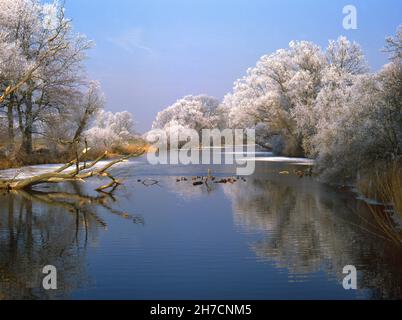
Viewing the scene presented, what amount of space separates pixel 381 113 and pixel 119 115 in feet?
207

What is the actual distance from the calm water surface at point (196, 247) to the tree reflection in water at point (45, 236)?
0.02m

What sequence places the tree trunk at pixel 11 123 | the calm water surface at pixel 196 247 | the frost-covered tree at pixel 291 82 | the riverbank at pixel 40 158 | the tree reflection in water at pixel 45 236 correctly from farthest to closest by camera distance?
the frost-covered tree at pixel 291 82 < the tree trunk at pixel 11 123 < the riverbank at pixel 40 158 < the tree reflection in water at pixel 45 236 < the calm water surface at pixel 196 247

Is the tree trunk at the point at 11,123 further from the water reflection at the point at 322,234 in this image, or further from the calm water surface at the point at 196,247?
the water reflection at the point at 322,234

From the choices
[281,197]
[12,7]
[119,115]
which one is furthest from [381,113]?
[119,115]

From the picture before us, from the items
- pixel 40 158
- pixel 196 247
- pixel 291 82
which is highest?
pixel 291 82

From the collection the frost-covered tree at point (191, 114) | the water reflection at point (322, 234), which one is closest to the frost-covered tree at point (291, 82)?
the water reflection at point (322, 234)

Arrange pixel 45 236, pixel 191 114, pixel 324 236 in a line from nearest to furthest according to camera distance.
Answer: pixel 324 236 < pixel 45 236 < pixel 191 114

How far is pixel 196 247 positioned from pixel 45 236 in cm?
335

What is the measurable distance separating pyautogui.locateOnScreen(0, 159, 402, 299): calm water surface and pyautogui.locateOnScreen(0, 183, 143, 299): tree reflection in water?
0.02 meters

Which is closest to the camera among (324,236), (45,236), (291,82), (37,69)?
(324,236)

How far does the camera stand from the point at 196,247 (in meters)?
10.1

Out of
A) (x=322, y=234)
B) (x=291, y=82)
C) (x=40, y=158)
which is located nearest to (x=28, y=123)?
(x=40, y=158)

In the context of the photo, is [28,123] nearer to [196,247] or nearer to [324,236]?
[196,247]

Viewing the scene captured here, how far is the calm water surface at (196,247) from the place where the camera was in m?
7.37
